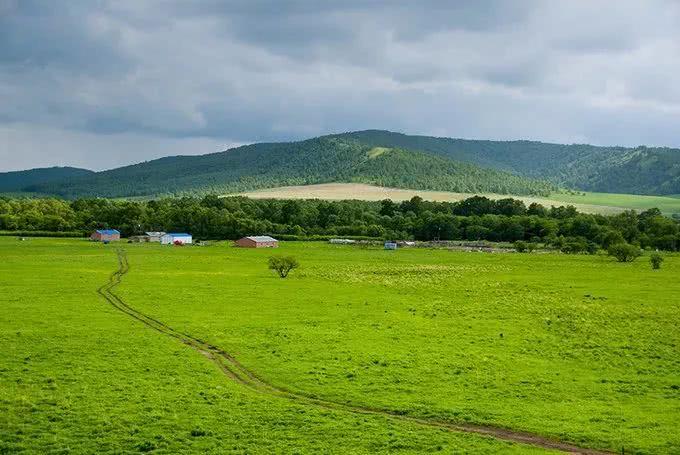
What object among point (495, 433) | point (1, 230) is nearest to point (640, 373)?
point (495, 433)

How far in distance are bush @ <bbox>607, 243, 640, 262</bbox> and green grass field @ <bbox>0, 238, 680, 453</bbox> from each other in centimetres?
4059

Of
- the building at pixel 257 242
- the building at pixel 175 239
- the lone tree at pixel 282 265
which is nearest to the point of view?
the lone tree at pixel 282 265

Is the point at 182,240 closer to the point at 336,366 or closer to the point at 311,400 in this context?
the point at 336,366

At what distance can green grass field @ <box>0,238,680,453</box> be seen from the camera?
2598 cm

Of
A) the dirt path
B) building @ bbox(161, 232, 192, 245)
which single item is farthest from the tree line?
the dirt path

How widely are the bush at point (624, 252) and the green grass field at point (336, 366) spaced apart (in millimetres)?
40590

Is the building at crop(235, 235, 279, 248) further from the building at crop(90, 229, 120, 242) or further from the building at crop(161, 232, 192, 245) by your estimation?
the building at crop(90, 229, 120, 242)

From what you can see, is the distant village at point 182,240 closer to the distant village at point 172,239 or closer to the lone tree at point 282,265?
the distant village at point 172,239

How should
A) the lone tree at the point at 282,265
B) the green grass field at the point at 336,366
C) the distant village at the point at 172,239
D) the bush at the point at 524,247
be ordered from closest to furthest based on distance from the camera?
the green grass field at the point at 336,366, the lone tree at the point at 282,265, the distant village at the point at 172,239, the bush at the point at 524,247

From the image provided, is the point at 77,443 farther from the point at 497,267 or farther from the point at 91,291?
the point at 497,267

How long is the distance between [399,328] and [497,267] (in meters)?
55.8

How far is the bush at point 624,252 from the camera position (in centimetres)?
11244

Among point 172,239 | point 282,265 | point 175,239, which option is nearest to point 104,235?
point 172,239

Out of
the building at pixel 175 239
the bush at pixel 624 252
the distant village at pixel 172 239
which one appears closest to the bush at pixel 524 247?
the bush at pixel 624 252
